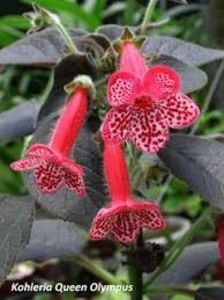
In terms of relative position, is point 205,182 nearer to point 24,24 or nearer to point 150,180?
point 150,180

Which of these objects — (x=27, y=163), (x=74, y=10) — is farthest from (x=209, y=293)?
(x=74, y=10)

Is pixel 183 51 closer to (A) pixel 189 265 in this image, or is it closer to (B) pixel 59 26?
(B) pixel 59 26

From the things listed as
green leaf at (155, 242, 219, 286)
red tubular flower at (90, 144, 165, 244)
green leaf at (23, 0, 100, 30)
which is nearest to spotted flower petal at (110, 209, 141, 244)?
red tubular flower at (90, 144, 165, 244)

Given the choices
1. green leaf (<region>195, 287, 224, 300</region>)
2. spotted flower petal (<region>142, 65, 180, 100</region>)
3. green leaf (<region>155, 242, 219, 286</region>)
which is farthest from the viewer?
green leaf (<region>155, 242, 219, 286</region>)

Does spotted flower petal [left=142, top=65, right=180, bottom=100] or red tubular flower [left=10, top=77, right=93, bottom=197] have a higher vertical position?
spotted flower petal [left=142, top=65, right=180, bottom=100]

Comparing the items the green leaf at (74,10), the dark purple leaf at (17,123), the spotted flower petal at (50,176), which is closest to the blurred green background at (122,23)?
the green leaf at (74,10)

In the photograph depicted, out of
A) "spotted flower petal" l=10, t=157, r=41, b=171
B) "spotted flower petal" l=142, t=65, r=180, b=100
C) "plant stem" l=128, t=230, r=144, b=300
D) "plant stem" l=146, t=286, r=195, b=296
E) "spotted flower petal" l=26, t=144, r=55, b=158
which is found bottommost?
"plant stem" l=146, t=286, r=195, b=296

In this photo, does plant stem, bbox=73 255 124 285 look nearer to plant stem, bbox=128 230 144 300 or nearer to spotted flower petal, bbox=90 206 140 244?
plant stem, bbox=128 230 144 300

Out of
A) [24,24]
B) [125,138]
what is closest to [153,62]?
[125,138]
